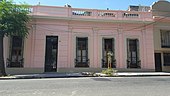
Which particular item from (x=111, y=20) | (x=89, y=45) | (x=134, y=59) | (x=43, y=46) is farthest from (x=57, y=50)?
(x=134, y=59)

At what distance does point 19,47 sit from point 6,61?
5.89 feet

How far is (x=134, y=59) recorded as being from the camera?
22.0 meters

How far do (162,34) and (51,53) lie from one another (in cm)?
1236

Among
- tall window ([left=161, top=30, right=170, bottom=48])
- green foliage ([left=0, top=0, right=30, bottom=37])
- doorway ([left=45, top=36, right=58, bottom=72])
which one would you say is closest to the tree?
green foliage ([left=0, top=0, right=30, bottom=37])

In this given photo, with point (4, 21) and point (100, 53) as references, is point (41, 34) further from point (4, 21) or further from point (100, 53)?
point (100, 53)

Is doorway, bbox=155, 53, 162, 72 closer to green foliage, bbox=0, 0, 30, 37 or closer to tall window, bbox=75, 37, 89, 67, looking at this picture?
tall window, bbox=75, 37, 89, 67

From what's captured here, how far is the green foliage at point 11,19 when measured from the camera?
16.8m

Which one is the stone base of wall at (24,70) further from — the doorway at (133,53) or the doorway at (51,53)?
the doorway at (133,53)

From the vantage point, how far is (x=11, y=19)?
1702 cm

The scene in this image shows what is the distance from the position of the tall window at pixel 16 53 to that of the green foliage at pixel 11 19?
2.58 m

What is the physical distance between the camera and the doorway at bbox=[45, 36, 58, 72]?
67.1 ft

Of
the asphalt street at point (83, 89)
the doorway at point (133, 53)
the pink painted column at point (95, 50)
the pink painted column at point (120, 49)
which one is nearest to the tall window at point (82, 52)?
the pink painted column at point (95, 50)

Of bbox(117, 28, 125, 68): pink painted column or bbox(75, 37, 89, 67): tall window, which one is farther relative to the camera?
bbox(117, 28, 125, 68): pink painted column

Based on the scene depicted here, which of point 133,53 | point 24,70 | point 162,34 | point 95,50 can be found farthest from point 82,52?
point 162,34
